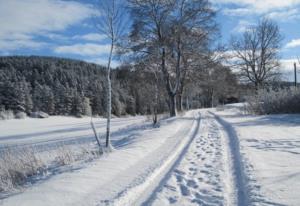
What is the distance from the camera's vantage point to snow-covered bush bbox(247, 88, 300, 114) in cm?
2089

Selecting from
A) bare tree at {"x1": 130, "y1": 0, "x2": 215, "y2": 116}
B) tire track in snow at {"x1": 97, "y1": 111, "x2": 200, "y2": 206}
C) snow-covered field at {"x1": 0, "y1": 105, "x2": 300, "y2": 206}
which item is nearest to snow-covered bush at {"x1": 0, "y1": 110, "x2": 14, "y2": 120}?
bare tree at {"x1": 130, "y1": 0, "x2": 215, "y2": 116}

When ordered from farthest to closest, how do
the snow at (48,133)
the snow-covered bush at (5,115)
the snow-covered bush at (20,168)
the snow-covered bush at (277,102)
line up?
the snow-covered bush at (5,115), the snow-covered bush at (277,102), the snow at (48,133), the snow-covered bush at (20,168)

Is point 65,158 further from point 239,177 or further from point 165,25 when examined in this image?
point 165,25

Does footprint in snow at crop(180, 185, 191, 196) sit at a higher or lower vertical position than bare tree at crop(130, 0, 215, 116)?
lower

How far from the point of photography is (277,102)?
883 inches

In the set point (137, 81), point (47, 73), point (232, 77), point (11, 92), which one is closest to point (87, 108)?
point (11, 92)

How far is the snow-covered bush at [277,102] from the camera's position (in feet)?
68.5

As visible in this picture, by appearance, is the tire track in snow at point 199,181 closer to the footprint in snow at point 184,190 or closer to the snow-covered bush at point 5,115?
the footprint in snow at point 184,190

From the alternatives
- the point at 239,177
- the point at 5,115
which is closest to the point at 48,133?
the point at 5,115

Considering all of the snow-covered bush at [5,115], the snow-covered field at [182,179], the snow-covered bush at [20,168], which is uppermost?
the snow-covered bush at [5,115]

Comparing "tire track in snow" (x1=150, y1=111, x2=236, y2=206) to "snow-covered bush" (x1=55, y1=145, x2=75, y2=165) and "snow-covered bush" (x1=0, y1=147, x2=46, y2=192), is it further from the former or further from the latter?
"snow-covered bush" (x1=0, y1=147, x2=46, y2=192)

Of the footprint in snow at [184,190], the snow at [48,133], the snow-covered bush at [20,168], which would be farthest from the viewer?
the snow at [48,133]

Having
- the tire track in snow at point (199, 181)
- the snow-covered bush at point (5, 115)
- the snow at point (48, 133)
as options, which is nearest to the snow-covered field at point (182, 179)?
the tire track in snow at point (199, 181)

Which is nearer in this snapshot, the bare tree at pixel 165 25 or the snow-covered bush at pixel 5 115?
the bare tree at pixel 165 25
